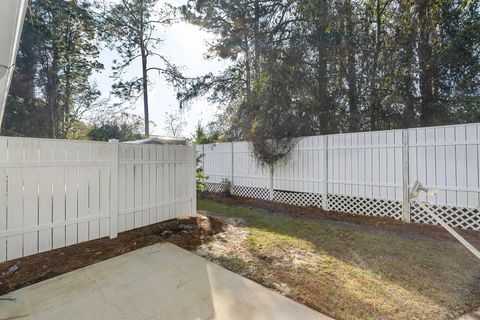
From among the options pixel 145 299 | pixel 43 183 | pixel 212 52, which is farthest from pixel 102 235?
pixel 212 52

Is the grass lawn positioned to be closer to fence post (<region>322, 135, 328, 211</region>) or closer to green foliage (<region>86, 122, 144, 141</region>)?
fence post (<region>322, 135, 328, 211</region>)

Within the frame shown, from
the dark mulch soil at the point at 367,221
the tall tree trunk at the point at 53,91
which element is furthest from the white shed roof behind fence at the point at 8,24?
the tall tree trunk at the point at 53,91

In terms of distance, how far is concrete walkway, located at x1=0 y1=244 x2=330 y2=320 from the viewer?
2.31 meters

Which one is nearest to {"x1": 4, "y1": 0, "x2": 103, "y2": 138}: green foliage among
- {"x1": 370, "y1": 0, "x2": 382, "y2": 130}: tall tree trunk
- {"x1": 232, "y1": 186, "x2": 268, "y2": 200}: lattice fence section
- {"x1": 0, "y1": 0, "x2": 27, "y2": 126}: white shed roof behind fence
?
{"x1": 232, "y1": 186, "x2": 268, "y2": 200}: lattice fence section

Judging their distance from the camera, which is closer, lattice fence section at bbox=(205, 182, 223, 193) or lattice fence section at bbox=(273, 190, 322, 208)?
lattice fence section at bbox=(273, 190, 322, 208)

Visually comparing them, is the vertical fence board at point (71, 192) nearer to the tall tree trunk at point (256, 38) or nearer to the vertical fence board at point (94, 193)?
the vertical fence board at point (94, 193)

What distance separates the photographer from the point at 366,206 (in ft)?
19.5

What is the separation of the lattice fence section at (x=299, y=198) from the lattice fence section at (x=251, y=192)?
45 centimetres

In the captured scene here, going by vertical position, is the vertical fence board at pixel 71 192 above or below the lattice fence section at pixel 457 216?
above

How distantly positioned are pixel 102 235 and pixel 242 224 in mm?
2786

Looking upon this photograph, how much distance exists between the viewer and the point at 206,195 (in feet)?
31.1

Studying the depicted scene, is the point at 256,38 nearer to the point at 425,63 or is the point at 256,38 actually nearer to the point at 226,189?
the point at 425,63

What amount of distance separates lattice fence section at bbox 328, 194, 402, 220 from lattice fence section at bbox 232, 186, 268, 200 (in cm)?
221

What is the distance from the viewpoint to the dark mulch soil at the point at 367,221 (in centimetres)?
457
